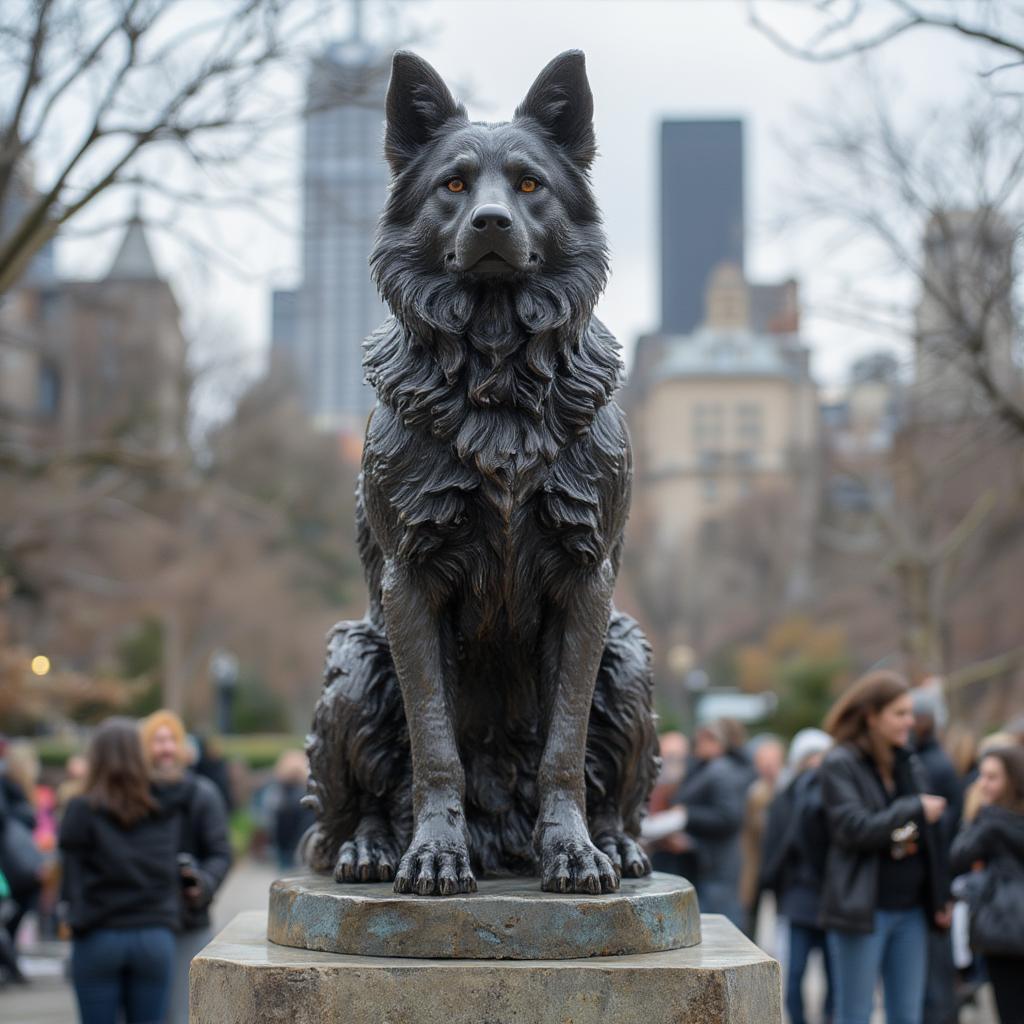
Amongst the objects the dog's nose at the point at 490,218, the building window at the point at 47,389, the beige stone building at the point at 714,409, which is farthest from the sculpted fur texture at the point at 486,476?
the beige stone building at the point at 714,409

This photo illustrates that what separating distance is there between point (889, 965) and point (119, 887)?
365cm

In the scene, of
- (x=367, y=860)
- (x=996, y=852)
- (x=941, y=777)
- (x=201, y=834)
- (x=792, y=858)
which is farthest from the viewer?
(x=792, y=858)

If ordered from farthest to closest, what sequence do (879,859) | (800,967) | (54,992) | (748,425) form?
(748,425)
(54,992)
(800,967)
(879,859)

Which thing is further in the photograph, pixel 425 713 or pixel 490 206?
pixel 425 713

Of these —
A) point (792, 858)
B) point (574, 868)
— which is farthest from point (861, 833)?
point (574, 868)

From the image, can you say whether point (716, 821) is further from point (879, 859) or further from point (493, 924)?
point (493, 924)

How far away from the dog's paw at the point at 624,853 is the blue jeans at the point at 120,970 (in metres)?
3.06

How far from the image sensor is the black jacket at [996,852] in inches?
266

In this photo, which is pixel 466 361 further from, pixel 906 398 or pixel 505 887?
pixel 906 398

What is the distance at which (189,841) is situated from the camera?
7480mm

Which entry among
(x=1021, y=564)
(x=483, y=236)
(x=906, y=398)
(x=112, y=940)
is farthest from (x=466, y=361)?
(x=1021, y=564)

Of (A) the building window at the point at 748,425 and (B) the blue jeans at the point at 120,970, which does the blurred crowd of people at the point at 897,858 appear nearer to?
(B) the blue jeans at the point at 120,970

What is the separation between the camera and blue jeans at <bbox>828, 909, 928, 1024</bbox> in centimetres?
676

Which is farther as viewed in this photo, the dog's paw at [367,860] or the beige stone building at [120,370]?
the beige stone building at [120,370]
